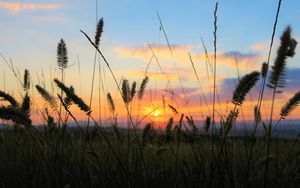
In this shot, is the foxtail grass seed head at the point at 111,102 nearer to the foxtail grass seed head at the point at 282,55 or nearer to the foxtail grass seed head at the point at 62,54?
the foxtail grass seed head at the point at 62,54

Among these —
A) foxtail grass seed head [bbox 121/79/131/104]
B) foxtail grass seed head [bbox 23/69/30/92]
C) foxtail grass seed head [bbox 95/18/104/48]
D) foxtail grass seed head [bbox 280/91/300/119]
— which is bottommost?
foxtail grass seed head [bbox 280/91/300/119]

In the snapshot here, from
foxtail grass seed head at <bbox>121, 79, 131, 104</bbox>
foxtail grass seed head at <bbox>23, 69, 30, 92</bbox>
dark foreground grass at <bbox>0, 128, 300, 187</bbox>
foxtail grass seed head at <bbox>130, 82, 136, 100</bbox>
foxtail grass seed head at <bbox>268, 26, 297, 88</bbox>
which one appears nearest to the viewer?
foxtail grass seed head at <bbox>268, 26, 297, 88</bbox>

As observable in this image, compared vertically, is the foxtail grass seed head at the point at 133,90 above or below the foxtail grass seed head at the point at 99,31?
below

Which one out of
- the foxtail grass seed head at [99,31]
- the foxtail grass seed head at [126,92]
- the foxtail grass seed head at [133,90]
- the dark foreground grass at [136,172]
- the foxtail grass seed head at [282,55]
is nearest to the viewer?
the foxtail grass seed head at [282,55]

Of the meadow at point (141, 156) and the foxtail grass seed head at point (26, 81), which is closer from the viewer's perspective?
the meadow at point (141, 156)

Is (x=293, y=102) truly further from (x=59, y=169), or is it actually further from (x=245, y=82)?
(x=59, y=169)

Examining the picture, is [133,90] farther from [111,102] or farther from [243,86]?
[243,86]

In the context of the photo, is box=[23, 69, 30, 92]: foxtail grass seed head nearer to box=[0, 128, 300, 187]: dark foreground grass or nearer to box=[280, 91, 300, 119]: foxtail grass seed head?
box=[0, 128, 300, 187]: dark foreground grass

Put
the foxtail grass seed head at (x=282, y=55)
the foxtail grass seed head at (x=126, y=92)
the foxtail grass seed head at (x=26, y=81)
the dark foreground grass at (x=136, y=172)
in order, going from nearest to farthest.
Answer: the foxtail grass seed head at (x=282, y=55) → the dark foreground grass at (x=136, y=172) → the foxtail grass seed head at (x=126, y=92) → the foxtail grass seed head at (x=26, y=81)

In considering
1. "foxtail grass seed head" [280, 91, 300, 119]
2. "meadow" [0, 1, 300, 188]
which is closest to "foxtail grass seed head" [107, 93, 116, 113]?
"meadow" [0, 1, 300, 188]

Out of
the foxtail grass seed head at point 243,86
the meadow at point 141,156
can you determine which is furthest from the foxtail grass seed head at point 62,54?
the foxtail grass seed head at point 243,86

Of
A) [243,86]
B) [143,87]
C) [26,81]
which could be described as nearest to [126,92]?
[143,87]

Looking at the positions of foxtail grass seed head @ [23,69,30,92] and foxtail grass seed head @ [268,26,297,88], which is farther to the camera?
foxtail grass seed head @ [23,69,30,92]

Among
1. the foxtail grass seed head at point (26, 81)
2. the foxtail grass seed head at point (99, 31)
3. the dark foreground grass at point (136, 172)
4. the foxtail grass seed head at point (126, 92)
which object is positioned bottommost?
the dark foreground grass at point (136, 172)
